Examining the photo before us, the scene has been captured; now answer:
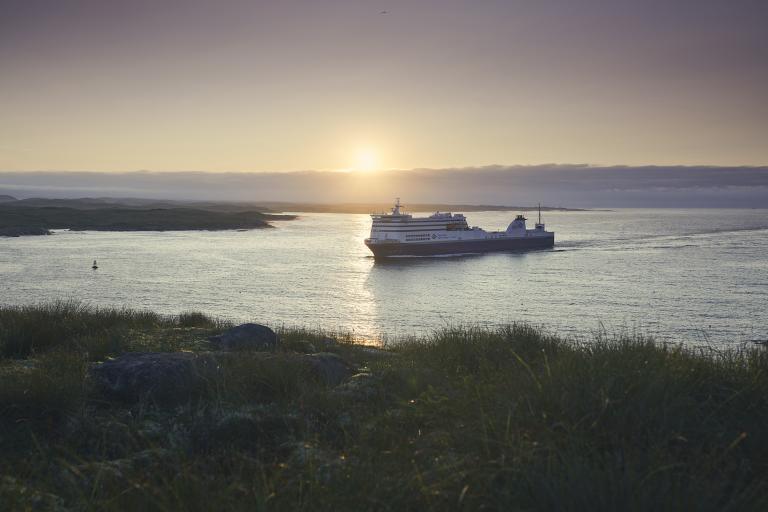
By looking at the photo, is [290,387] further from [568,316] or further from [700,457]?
[568,316]

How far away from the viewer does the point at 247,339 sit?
9828 millimetres

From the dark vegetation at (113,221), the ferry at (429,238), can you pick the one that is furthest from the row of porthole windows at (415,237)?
the dark vegetation at (113,221)

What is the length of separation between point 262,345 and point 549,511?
7.03 meters

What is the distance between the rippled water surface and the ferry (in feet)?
10.7

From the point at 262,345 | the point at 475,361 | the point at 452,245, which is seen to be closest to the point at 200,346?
the point at 262,345

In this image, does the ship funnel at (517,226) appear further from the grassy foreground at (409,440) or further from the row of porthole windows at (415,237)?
the grassy foreground at (409,440)

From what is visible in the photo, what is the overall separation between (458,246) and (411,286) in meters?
31.4

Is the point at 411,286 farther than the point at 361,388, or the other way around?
the point at 411,286

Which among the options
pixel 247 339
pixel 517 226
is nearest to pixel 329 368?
pixel 247 339

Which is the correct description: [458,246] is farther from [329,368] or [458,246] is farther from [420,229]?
[329,368]

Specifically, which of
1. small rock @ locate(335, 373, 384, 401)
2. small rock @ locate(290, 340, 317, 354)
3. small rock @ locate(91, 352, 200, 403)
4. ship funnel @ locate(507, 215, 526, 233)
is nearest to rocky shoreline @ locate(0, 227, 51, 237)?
ship funnel @ locate(507, 215, 526, 233)

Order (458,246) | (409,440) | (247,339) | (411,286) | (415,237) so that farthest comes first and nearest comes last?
1. (458,246)
2. (415,237)
3. (411,286)
4. (247,339)
5. (409,440)

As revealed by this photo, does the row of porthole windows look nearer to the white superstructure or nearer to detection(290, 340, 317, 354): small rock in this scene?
the white superstructure

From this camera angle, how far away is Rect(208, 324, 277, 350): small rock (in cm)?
952
